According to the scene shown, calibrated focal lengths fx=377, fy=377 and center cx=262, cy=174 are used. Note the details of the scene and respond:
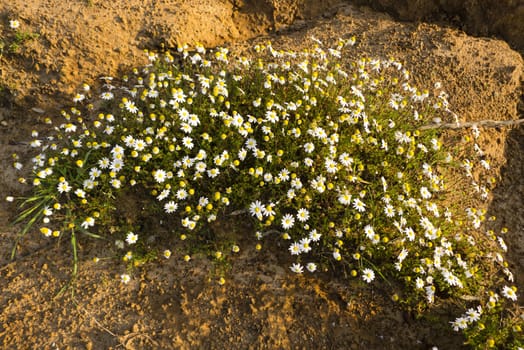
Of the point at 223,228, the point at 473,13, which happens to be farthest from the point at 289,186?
the point at 473,13

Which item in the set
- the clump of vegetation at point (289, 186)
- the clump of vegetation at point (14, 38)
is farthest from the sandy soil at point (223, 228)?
the clump of vegetation at point (289, 186)

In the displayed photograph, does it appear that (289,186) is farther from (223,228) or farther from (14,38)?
(14,38)

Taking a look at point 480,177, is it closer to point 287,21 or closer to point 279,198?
point 279,198

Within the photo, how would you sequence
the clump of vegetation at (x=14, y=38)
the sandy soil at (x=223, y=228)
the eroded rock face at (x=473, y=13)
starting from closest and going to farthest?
the sandy soil at (x=223, y=228)
the clump of vegetation at (x=14, y=38)
the eroded rock face at (x=473, y=13)

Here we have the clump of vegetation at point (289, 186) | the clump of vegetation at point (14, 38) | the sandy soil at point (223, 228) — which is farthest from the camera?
the clump of vegetation at point (14, 38)

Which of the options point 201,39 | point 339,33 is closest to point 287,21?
point 339,33

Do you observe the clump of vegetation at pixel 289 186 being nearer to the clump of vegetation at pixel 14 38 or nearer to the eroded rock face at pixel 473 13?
the clump of vegetation at pixel 14 38
